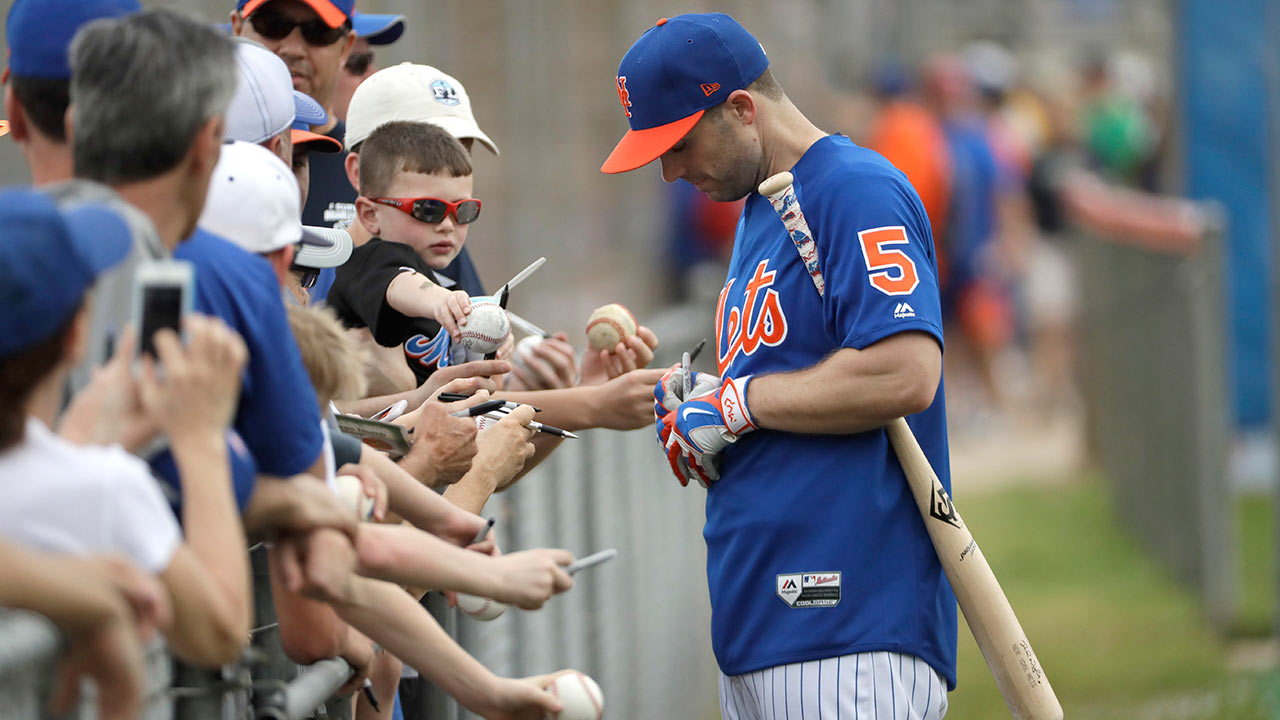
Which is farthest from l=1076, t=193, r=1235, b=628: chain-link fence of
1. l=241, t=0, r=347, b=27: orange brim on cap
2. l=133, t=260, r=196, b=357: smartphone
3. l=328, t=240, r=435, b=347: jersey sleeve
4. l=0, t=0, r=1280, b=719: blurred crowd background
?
l=133, t=260, r=196, b=357: smartphone

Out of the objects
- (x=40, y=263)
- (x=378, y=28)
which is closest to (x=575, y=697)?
(x=40, y=263)

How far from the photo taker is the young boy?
12.0 feet

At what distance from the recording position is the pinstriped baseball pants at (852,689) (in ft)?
11.5

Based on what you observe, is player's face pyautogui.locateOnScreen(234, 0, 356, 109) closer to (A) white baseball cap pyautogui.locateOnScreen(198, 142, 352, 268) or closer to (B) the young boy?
(B) the young boy

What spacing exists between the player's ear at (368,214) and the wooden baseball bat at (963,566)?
3.06 ft

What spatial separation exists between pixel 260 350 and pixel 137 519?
0.51 metres

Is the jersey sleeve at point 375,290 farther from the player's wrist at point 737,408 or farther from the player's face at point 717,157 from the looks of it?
the player's wrist at point 737,408

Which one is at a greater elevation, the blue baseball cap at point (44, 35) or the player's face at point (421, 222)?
the blue baseball cap at point (44, 35)

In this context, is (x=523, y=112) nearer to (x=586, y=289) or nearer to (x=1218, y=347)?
(x=586, y=289)

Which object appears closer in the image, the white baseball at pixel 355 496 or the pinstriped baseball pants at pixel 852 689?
the white baseball at pixel 355 496

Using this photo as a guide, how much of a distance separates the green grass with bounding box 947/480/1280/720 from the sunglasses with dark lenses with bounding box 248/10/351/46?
14.5 feet

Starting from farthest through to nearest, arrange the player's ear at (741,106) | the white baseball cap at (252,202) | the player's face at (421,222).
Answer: the player's face at (421,222), the player's ear at (741,106), the white baseball cap at (252,202)

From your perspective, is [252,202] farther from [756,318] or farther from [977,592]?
[977,592]

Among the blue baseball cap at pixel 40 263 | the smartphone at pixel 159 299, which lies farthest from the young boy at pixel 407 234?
the blue baseball cap at pixel 40 263
